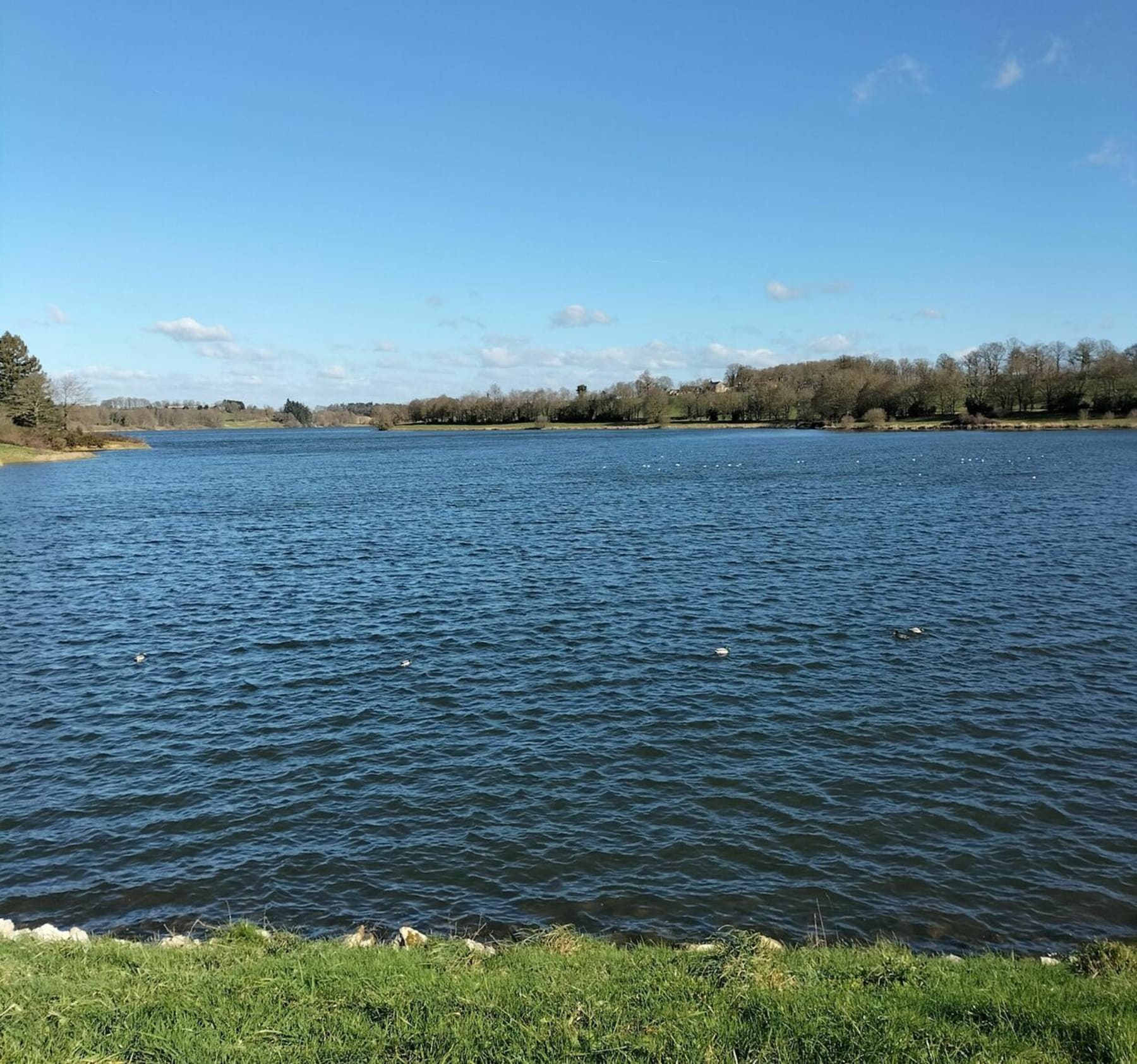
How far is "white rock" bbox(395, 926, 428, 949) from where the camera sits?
11.2 m

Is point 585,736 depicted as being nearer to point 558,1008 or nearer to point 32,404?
point 558,1008

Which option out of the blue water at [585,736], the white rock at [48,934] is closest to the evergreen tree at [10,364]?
the blue water at [585,736]

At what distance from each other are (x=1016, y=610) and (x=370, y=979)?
89.1 ft

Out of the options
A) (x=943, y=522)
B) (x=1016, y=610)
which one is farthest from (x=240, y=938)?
(x=943, y=522)

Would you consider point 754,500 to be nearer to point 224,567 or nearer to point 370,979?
point 224,567

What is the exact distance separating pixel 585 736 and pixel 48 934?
36.6 feet

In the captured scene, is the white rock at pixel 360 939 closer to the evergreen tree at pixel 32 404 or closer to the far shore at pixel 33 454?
the far shore at pixel 33 454

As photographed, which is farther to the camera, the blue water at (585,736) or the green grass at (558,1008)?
the blue water at (585,736)

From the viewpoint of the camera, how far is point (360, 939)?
11.7 m

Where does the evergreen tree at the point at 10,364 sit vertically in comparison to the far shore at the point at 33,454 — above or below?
above

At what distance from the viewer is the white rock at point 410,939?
36.7ft

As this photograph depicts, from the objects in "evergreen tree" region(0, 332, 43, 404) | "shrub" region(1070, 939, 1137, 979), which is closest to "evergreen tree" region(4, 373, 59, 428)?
"evergreen tree" region(0, 332, 43, 404)

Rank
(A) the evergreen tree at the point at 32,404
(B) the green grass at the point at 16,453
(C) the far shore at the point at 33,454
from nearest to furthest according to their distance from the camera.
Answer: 1. (B) the green grass at the point at 16,453
2. (C) the far shore at the point at 33,454
3. (A) the evergreen tree at the point at 32,404

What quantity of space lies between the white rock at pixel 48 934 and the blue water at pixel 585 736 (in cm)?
126
